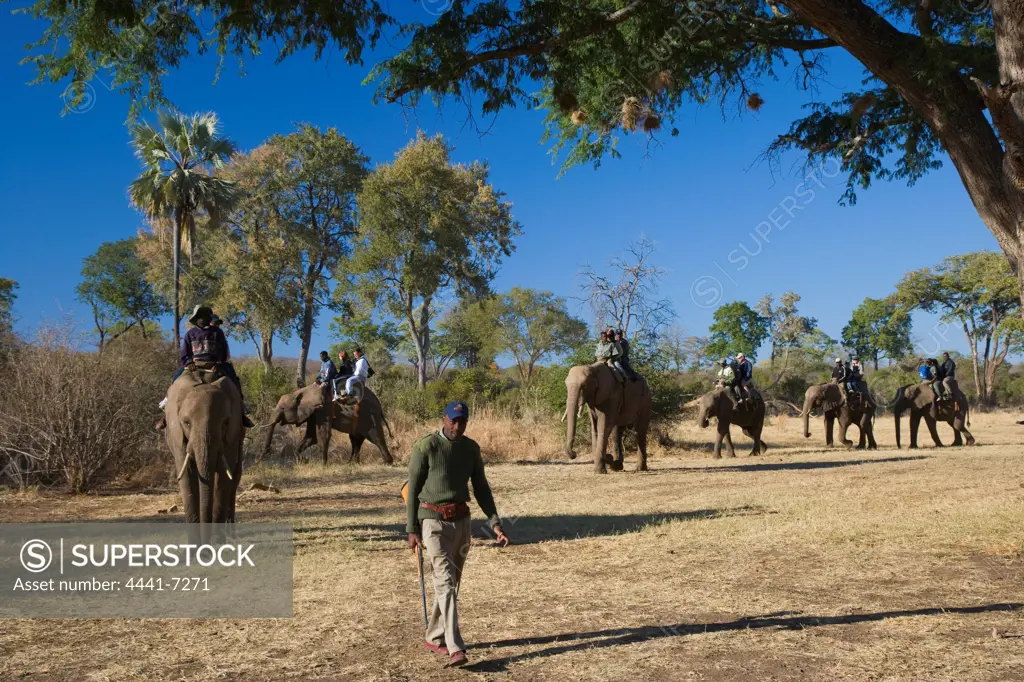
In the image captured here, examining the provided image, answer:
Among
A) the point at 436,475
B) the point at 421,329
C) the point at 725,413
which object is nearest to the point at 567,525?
the point at 436,475

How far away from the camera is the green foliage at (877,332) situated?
2382 inches

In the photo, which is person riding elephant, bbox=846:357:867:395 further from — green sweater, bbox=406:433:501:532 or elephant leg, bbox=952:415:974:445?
green sweater, bbox=406:433:501:532

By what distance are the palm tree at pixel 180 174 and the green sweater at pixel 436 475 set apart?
2159cm

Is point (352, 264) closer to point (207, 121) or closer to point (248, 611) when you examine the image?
point (207, 121)

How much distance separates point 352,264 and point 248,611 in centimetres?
3297

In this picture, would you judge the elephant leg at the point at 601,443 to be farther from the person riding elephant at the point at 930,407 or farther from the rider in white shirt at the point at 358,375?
the person riding elephant at the point at 930,407

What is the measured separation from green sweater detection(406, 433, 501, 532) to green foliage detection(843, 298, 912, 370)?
193 feet

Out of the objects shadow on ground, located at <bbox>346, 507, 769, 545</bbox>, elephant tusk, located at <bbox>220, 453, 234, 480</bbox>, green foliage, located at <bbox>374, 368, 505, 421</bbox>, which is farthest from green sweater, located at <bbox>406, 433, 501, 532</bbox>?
green foliage, located at <bbox>374, 368, 505, 421</bbox>

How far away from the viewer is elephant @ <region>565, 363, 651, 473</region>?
16.7 metres

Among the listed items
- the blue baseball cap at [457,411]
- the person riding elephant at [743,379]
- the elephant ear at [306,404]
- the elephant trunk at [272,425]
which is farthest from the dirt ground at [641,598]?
the person riding elephant at [743,379]

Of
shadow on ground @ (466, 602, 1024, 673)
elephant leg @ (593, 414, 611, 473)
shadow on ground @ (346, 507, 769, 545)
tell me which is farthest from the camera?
elephant leg @ (593, 414, 611, 473)

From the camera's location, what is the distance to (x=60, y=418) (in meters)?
14.4

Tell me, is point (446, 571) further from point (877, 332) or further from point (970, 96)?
point (877, 332)

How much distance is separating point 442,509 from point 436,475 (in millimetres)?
242
